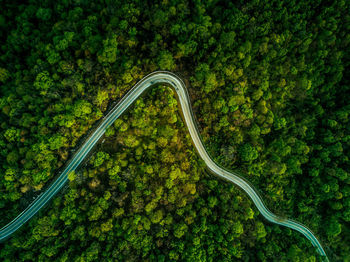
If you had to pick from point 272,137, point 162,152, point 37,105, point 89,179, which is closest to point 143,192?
point 162,152

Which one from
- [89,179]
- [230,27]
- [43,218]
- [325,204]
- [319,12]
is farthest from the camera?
[325,204]

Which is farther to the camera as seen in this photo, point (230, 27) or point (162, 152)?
point (230, 27)

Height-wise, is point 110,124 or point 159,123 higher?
point 110,124

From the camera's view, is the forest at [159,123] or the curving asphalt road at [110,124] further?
the curving asphalt road at [110,124]

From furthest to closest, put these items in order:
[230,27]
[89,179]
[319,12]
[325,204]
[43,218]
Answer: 1. [325,204]
2. [319,12]
3. [230,27]
4. [89,179]
5. [43,218]

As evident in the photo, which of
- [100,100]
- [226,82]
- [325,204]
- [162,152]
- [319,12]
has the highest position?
[319,12]

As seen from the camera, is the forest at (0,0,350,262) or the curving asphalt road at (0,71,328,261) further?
the curving asphalt road at (0,71,328,261)

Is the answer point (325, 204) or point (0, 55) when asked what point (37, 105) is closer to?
point (0, 55)

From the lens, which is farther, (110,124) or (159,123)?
(110,124)
